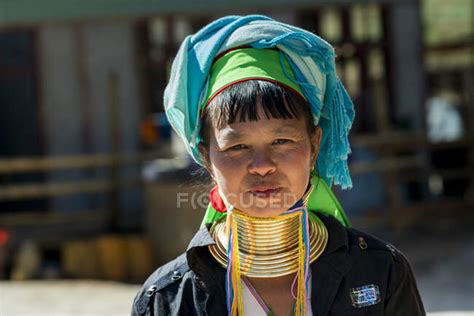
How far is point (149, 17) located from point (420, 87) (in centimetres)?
434

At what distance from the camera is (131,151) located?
9.88 metres

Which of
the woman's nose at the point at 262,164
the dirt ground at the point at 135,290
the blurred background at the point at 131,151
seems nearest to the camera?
the woman's nose at the point at 262,164

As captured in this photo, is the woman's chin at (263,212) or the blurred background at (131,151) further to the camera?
the blurred background at (131,151)

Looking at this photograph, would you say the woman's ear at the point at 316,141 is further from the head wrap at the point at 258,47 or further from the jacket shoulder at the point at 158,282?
the jacket shoulder at the point at 158,282

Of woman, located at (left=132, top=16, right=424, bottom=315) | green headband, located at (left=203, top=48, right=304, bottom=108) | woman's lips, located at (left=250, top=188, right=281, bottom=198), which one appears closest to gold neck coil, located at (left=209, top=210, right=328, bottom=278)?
woman, located at (left=132, top=16, right=424, bottom=315)

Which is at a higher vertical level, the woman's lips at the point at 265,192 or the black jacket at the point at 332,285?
the woman's lips at the point at 265,192

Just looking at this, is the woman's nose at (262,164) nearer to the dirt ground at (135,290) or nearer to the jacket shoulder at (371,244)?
the jacket shoulder at (371,244)

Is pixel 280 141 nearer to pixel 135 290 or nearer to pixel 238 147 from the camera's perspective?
pixel 238 147

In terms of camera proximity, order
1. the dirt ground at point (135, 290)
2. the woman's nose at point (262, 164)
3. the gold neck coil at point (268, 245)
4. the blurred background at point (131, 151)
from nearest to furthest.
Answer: the woman's nose at point (262, 164), the gold neck coil at point (268, 245), the dirt ground at point (135, 290), the blurred background at point (131, 151)

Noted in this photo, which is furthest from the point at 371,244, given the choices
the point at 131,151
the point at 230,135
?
the point at 131,151

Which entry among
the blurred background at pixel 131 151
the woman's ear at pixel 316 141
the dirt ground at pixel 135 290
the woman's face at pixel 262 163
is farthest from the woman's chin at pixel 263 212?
the blurred background at pixel 131 151

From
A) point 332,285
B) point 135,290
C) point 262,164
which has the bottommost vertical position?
point 135,290

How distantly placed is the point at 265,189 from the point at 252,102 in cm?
23

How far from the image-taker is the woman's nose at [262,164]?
6.31ft
